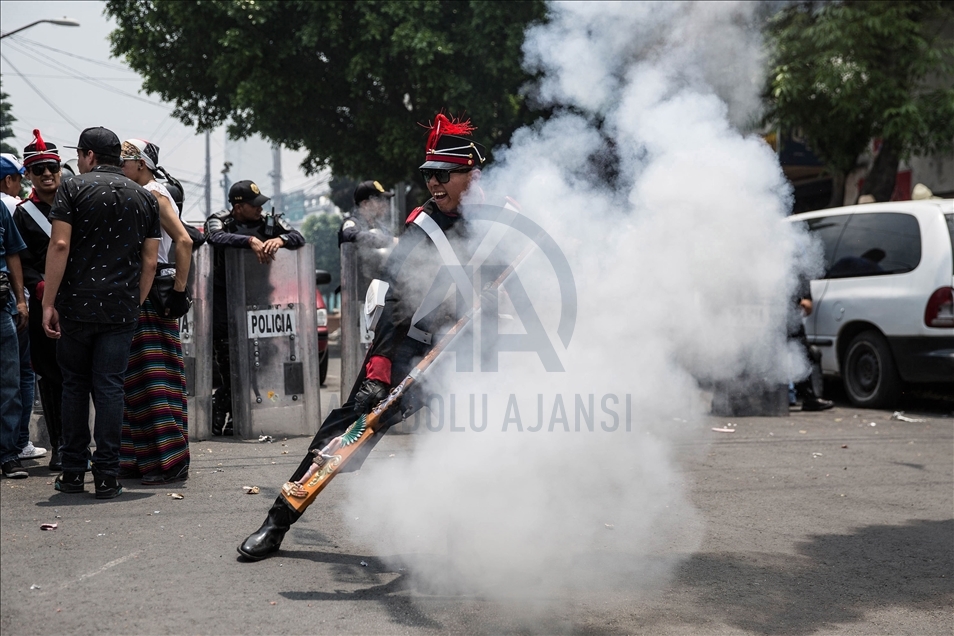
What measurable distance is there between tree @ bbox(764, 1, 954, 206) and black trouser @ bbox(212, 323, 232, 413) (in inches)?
249

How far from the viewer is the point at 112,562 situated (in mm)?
4098

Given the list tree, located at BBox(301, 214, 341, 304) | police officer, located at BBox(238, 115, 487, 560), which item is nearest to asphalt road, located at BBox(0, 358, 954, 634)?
police officer, located at BBox(238, 115, 487, 560)

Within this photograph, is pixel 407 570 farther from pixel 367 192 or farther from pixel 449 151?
pixel 367 192

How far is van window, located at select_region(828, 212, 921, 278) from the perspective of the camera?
28.9 ft

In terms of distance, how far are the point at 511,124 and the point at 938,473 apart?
10192 millimetres

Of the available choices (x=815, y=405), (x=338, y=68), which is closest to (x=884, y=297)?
(x=815, y=405)

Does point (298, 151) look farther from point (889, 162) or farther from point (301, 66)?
point (889, 162)

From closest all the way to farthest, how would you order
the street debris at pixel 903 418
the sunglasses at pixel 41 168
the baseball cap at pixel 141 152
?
the baseball cap at pixel 141 152
the sunglasses at pixel 41 168
the street debris at pixel 903 418

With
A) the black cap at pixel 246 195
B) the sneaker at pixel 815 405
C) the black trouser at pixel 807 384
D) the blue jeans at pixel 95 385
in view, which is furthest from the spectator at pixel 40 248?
the sneaker at pixel 815 405

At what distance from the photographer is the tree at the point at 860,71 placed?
11216mm

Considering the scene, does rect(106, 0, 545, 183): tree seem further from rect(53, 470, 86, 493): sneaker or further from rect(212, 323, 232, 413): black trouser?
rect(53, 470, 86, 493): sneaker

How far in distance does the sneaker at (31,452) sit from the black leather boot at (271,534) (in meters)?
2.74

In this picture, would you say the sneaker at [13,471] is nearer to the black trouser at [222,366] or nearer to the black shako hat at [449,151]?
the black trouser at [222,366]

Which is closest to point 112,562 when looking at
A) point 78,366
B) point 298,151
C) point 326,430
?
point 326,430
